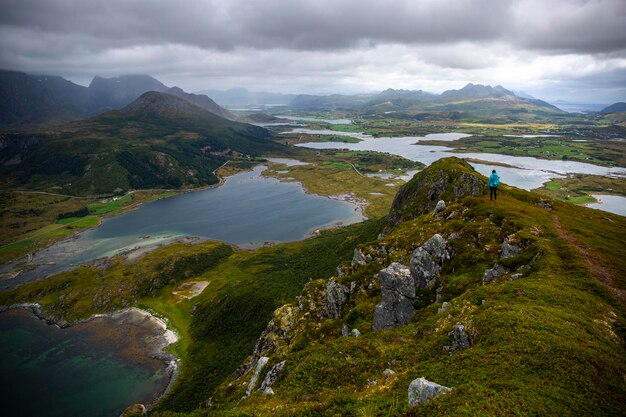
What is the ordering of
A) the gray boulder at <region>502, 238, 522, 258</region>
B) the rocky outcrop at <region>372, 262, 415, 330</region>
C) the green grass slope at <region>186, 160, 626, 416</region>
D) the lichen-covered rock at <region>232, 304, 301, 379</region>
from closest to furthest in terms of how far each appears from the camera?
the green grass slope at <region>186, 160, 626, 416</region> → the gray boulder at <region>502, 238, 522, 258</region> → the rocky outcrop at <region>372, 262, 415, 330</region> → the lichen-covered rock at <region>232, 304, 301, 379</region>

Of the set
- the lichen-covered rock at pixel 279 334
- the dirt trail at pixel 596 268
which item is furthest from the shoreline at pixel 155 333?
the dirt trail at pixel 596 268

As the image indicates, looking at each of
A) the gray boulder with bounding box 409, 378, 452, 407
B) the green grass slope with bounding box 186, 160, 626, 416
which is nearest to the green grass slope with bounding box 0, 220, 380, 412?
the green grass slope with bounding box 186, 160, 626, 416

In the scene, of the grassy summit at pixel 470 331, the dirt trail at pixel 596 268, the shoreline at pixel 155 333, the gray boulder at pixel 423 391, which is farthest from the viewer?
the shoreline at pixel 155 333

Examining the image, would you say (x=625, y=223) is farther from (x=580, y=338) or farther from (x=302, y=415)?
(x=302, y=415)

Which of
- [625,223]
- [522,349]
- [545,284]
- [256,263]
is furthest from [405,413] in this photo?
[256,263]

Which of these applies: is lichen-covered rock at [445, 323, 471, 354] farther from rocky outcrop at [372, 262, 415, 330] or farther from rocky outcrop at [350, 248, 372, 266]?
rocky outcrop at [350, 248, 372, 266]

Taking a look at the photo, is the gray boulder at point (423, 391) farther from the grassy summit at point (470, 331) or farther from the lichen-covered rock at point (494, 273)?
the lichen-covered rock at point (494, 273)
